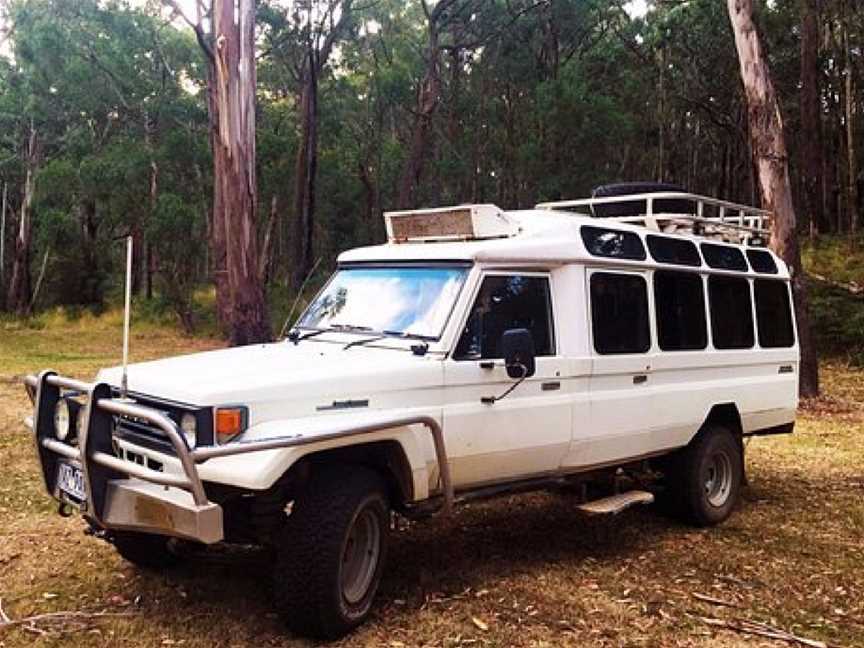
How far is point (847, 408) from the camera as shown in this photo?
43.0ft

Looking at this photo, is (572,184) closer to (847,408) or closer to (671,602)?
(847,408)

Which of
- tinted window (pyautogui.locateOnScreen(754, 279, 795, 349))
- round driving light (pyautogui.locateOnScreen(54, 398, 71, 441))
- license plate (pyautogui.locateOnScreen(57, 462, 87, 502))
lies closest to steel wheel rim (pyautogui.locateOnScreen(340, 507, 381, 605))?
license plate (pyautogui.locateOnScreen(57, 462, 87, 502))

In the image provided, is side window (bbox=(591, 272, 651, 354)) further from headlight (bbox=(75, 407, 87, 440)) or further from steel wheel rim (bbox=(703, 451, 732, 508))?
headlight (bbox=(75, 407, 87, 440))

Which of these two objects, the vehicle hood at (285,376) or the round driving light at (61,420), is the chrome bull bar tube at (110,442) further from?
the vehicle hood at (285,376)

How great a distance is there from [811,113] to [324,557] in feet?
79.1

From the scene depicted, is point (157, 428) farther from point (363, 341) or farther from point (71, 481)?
point (363, 341)

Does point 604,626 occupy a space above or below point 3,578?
below

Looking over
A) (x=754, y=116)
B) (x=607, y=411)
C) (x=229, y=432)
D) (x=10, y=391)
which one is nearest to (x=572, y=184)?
(x=754, y=116)

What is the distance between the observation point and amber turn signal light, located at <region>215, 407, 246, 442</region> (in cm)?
434

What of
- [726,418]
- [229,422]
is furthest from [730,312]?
[229,422]

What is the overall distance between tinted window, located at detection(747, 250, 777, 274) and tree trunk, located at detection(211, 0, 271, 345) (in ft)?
25.2

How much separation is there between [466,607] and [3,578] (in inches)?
109

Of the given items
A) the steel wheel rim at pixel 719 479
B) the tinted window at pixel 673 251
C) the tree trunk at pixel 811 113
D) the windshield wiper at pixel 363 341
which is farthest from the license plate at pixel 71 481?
the tree trunk at pixel 811 113

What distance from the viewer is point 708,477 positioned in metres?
7.14
